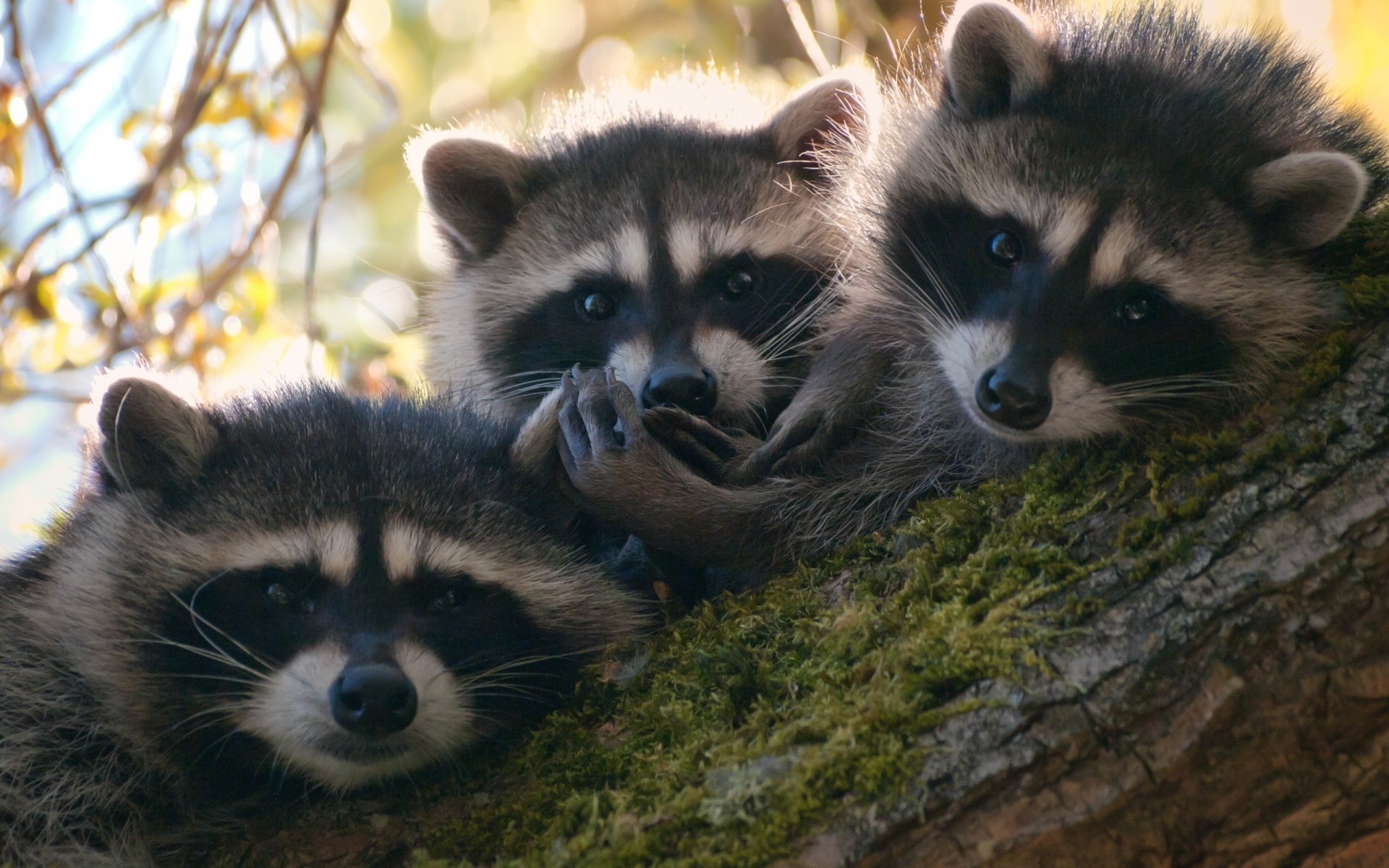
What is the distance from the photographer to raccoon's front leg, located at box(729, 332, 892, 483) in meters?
3.49

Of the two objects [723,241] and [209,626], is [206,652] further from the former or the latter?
[723,241]

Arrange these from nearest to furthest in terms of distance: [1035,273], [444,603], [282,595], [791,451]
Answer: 1. [282,595]
2. [444,603]
3. [1035,273]
4. [791,451]

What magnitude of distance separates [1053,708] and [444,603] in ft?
4.73

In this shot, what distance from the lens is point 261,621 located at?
9.17 ft

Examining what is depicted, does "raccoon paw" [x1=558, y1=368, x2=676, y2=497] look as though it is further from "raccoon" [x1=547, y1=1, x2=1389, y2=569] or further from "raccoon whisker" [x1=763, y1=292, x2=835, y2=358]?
"raccoon whisker" [x1=763, y1=292, x2=835, y2=358]

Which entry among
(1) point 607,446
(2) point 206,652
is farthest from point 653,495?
(2) point 206,652

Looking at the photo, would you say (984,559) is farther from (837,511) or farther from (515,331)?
(515,331)

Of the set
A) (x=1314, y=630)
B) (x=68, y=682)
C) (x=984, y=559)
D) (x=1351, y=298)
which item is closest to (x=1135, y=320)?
(x=1351, y=298)

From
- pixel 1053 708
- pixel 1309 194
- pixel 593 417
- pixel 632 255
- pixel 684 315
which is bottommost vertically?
pixel 1053 708

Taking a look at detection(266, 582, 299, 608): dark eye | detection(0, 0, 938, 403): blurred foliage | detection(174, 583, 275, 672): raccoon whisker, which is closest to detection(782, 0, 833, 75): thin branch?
detection(0, 0, 938, 403): blurred foliage

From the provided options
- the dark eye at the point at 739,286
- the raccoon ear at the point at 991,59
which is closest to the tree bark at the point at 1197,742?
the raccoon ear at the point at 991,59

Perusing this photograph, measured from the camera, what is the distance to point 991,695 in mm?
2170

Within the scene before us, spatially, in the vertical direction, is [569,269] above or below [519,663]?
above

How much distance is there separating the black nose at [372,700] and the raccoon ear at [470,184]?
2.34 m
